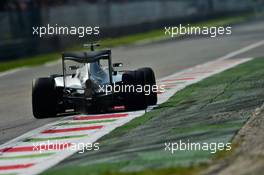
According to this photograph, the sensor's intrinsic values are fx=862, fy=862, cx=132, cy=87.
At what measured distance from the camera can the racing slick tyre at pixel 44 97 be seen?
631 inches

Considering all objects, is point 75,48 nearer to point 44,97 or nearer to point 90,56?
point 44,97

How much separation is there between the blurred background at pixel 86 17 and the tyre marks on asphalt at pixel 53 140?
23.6 metres

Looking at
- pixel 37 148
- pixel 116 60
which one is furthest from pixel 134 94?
pixel 116 60

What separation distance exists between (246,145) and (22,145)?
396 centimetres

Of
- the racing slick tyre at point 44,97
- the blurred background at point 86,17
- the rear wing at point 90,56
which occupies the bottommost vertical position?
the racing slick tyre at point 44,97

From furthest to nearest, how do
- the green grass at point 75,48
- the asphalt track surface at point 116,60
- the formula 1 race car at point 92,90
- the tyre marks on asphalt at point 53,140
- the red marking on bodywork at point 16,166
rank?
the green grass at point 75,48, the asphalt track surface at point 116,60, the formula 1 race car at point 92,90, the tyre marks on asphalt at point 53,140, the red marking on bodywork at point 16,166

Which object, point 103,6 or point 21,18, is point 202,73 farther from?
point 103,6

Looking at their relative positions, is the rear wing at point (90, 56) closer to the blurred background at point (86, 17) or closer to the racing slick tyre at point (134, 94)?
the racing slick tyre at point (134, 94)

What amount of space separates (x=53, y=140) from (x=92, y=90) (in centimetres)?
239

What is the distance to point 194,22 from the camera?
67938 millimetres

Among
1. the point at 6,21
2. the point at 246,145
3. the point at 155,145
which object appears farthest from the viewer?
the point at 6,21

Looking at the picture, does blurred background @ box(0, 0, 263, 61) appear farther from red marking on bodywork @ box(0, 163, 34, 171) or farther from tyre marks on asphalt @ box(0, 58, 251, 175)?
red marking on bodywork @ box(0, 163, 34, 171)

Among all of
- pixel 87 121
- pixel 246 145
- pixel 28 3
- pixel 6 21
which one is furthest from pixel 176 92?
pixel 28 3

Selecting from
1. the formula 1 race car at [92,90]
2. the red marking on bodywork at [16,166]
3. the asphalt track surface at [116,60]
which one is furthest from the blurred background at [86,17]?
the red marking on bodywork at [16,166]
